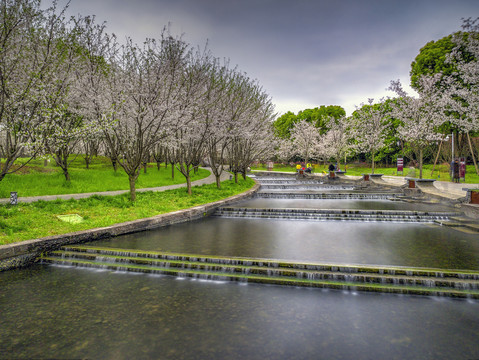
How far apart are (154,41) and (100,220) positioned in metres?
9.76

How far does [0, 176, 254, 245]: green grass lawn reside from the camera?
31.4ft

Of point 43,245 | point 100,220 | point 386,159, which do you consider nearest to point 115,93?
point 100,220

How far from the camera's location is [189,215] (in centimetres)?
1419

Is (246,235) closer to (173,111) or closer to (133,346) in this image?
(133,346)

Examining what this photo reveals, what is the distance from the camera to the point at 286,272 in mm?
6980

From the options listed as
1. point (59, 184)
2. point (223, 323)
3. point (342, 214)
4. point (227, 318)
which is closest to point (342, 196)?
point (342, 214)

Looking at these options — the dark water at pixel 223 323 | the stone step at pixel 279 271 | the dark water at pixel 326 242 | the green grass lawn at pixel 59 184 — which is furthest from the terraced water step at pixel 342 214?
the green grass lawn at pixel 59 184

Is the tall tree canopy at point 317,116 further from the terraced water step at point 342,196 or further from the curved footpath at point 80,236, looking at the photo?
the curved footpath at point 80,236

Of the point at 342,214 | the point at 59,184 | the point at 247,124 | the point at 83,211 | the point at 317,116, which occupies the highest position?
the point at 317,116

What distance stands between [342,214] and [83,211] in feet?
36.1

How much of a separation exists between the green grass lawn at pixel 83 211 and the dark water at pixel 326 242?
1438 mm

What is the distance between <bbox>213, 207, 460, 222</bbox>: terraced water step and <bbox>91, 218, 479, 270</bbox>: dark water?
0.83 m

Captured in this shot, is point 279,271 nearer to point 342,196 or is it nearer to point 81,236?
point 81,236

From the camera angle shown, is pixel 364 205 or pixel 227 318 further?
pixel 364 205
